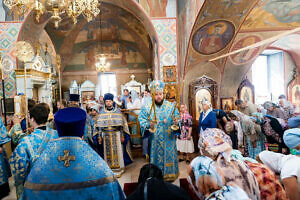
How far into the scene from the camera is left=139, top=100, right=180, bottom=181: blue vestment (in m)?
4.28

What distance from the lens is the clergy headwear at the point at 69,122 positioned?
1.61 meters

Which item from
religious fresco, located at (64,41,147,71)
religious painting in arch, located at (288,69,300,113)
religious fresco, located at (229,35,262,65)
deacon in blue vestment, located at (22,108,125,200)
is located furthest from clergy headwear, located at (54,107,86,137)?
religious fresco, located at (64,41,147,71)

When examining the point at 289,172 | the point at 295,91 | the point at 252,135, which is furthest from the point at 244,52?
the point at 289,172

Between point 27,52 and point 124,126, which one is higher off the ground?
point 27,52

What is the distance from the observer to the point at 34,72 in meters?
8.45

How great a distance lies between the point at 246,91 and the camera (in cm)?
1298

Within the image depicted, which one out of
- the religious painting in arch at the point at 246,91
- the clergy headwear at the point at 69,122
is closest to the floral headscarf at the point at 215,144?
the clergy headwear at the point at 69,122

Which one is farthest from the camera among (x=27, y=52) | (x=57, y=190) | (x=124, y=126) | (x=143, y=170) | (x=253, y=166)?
(x=124, y=126)

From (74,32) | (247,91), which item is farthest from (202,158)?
(74,32)

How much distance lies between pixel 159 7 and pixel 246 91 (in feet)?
25.5

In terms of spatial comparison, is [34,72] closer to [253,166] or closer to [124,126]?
[124,126]

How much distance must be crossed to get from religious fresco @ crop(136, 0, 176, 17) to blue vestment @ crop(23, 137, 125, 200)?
715 cm

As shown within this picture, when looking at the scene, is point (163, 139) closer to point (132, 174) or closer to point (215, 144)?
point (132, 174)

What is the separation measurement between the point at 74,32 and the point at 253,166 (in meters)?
15.0
